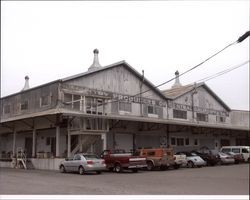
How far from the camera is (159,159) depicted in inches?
1094

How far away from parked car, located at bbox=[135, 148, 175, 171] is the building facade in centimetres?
357

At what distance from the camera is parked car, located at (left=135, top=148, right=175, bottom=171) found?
27.8 m

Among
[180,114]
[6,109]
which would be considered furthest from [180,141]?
[6,109]

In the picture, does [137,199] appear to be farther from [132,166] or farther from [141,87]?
[141,87]

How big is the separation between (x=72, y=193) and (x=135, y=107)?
2490cm

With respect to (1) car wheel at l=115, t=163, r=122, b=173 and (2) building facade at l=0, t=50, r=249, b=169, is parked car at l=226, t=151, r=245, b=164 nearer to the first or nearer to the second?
(2) building facade at l=0, t=50, r=249, b=169

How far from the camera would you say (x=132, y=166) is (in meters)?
25.3

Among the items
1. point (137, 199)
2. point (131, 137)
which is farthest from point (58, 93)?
point (137, 199)

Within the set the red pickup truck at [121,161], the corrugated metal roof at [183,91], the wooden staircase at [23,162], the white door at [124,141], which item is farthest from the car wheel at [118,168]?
the corrugated metal roof at [183,91]

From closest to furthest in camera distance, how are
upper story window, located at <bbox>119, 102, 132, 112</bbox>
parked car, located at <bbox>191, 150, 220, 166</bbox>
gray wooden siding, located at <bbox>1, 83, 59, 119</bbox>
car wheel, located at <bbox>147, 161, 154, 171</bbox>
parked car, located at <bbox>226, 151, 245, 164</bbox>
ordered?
car wheel, located at <bbox>147, 161, 154, 171</bbox> < parked car, located at <bbox>191, 150, 220, 166</bbox> < gray wooden siding, located at <bbox>1, 83, 59, 119</bbox> < parked car, located at <bbox>226, 151, 245, 164</bbox> < upper story window, located at <bbox>119, 102, 132, 112</bbox>

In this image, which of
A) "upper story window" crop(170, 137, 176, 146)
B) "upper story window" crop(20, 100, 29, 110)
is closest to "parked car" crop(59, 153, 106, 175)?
"upper story window" crop(20, 100, 29, 110)

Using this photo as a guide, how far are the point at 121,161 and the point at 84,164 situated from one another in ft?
8.96

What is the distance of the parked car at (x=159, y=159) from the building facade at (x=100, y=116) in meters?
3.57

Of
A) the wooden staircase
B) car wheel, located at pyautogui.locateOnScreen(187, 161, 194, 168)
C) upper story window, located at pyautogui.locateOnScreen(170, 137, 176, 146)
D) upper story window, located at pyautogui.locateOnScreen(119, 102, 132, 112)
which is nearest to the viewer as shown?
car wheel, located at pyautogui.locateOnScreen(187, 161, 194, 168)
